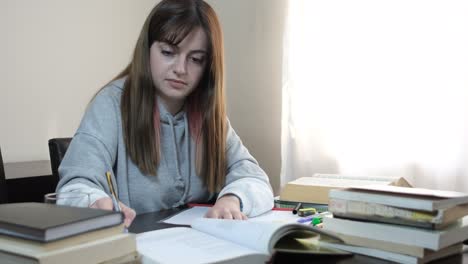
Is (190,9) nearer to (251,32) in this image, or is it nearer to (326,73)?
(326,73)

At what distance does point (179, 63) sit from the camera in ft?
4.30

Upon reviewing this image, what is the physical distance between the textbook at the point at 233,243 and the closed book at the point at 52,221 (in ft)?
0.29

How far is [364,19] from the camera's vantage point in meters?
1.88

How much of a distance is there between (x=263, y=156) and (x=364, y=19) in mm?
861

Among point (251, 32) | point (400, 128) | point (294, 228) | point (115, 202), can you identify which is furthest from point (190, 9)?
point (251, 32)

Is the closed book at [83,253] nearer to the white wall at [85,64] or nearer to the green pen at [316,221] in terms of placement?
the green pen at [316,221]

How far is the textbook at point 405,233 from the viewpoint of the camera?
0.71 metres

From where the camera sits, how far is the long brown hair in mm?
1316

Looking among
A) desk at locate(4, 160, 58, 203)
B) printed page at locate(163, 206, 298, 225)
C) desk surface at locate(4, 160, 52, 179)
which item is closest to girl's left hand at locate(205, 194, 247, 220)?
printed page at locate(163, 206, 298, 225)

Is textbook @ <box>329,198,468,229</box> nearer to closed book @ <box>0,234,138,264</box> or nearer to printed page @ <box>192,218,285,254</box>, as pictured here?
printed page @ <box>192,218,285,254</box>

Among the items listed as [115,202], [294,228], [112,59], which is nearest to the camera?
[294,228]

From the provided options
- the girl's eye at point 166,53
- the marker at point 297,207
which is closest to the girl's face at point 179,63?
the girl's eye at point 166,53

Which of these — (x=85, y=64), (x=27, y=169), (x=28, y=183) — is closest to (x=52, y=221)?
(x=28, y=183)

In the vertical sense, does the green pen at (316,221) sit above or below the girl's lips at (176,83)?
below
